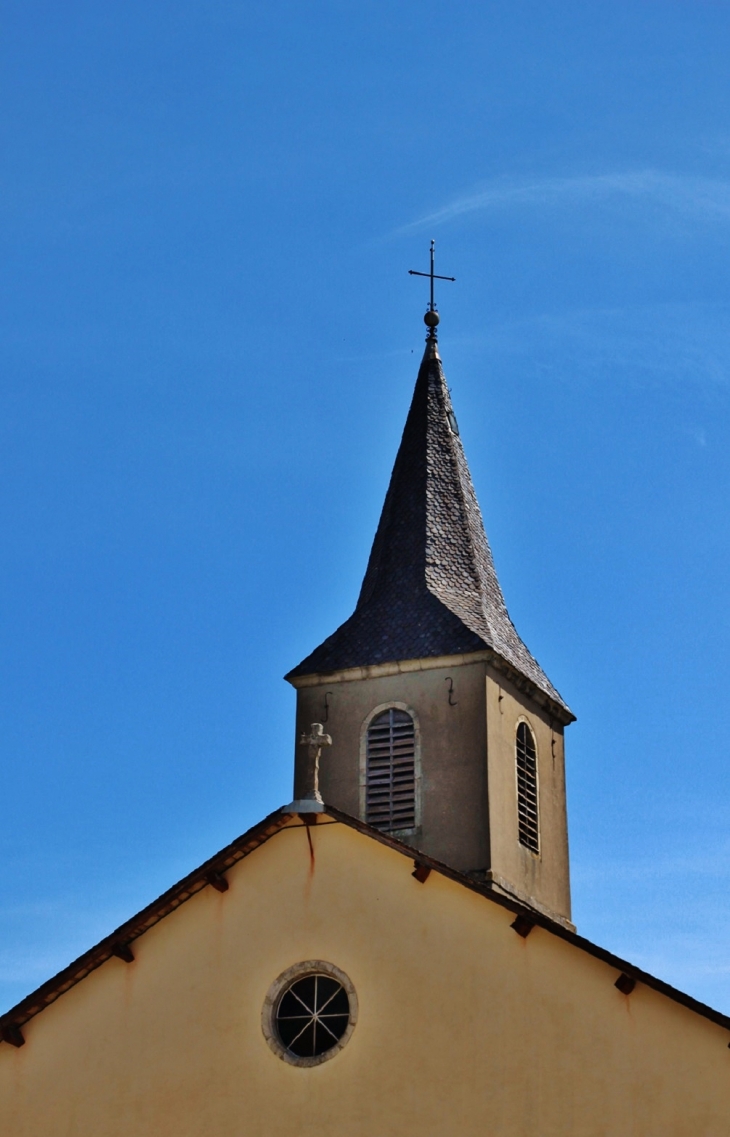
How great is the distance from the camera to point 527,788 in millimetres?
26938

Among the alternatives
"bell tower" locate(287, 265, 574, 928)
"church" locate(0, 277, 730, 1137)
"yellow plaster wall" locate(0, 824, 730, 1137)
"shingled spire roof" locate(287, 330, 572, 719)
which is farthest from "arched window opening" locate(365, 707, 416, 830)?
"yellow plaster wall" locate(0, 824, 730, 1137)

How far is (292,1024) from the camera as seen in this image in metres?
20.2

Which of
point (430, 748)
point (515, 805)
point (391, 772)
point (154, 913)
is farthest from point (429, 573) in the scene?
point (154, 913)

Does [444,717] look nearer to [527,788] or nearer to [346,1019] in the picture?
[527,788]

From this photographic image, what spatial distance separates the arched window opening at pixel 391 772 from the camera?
25953 mm

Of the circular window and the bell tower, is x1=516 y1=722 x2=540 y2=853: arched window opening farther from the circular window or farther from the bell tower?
the circular window

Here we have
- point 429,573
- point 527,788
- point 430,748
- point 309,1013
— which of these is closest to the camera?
point 309,1013

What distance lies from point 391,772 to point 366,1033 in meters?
6.89

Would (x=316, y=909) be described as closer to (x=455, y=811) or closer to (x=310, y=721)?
(x=455, y=811)

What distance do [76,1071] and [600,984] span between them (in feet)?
20.9

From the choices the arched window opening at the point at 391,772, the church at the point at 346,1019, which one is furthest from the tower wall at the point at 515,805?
the church at the point at 346,1019

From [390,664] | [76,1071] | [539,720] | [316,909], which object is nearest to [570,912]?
[539,720]

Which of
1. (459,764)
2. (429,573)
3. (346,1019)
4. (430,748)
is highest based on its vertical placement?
(429,573)

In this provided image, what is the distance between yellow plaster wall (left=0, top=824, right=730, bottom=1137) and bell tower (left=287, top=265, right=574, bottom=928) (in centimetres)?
468
